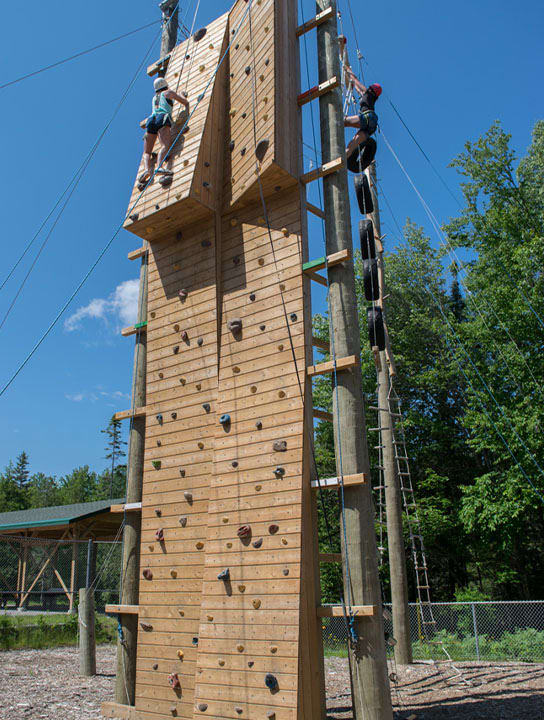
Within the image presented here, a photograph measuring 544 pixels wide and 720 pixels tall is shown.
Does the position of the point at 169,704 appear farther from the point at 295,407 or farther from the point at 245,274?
the point at 245,274

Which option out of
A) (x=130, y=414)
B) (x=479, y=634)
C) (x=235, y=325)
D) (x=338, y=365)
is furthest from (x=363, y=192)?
(x=479, y=634)

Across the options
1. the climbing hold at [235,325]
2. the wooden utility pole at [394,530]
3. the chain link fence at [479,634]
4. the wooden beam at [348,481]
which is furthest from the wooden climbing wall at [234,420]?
the chain link fence at [479,634]

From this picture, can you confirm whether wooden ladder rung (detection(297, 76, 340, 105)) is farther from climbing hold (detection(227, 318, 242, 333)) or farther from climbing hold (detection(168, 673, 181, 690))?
climbing hold (detection(168, 673, 181, 690))

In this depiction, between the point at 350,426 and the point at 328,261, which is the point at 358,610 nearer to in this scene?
the point at 350,426

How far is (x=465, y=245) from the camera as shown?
21.0 m

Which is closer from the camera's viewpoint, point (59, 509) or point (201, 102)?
point (201, 102)

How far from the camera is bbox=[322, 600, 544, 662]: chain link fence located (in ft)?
36.8

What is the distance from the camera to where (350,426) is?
562 cm

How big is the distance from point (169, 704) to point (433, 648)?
7.67 meters

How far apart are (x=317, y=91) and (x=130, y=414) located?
4786 mm

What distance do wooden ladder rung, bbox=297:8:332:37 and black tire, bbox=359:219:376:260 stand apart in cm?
271

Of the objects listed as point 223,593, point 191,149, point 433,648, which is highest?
point 191,149

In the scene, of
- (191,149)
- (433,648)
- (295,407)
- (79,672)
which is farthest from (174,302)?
(433,648)

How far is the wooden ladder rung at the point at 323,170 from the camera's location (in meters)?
6.36
